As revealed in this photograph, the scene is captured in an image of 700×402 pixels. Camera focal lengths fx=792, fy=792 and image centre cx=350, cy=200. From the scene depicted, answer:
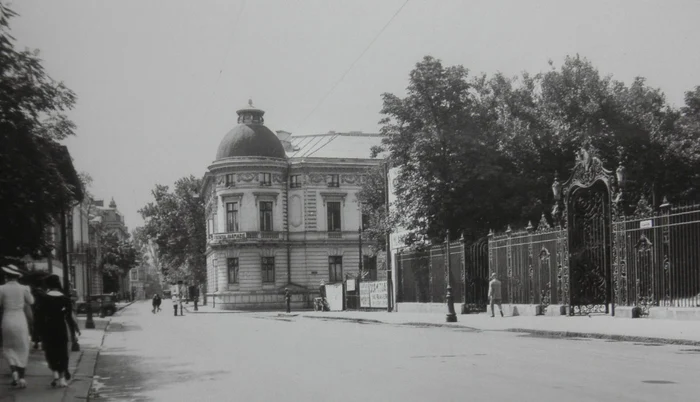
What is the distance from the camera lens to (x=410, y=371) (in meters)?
11.0

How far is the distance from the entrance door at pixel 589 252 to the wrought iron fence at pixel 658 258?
1.79 m

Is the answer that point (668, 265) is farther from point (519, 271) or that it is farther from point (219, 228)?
point (219, 228)

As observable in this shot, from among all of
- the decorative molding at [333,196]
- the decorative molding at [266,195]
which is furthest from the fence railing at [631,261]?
the decorative molding at [333,196]

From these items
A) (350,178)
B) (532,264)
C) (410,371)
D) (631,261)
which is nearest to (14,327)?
(410,371)

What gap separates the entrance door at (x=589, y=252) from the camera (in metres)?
23.8

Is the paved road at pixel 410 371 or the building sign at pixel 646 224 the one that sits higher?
the building sign at pixel 646 224

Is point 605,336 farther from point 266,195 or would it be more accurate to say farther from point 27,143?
point 266,195

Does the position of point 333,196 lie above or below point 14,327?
above

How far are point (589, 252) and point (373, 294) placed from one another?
59.7ft

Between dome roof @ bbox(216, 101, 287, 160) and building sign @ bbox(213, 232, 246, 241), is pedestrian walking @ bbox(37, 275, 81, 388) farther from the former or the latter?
dome roof @ bbox(216, 101, 287, 160)

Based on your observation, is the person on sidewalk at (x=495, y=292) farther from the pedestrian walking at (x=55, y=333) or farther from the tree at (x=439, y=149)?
the pedestrian walking at (x=55, y=333)

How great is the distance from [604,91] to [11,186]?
3391cm

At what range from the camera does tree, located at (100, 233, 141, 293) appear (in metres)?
97.1

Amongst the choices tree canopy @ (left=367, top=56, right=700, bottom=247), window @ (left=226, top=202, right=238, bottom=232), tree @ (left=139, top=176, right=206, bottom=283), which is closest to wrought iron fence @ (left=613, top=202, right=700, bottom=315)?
tree canopy @ (left=367, top=56, right=700, bottom=247)
